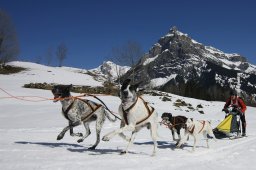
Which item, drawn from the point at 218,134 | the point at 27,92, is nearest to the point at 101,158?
the point at 218,134

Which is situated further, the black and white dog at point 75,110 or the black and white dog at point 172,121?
the black and white dog at point 172,121

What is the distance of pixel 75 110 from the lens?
980cm

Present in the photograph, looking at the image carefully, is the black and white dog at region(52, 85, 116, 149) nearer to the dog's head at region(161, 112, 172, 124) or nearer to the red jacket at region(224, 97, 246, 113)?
Result: the dog's head at region(161, 112, 172, 124)

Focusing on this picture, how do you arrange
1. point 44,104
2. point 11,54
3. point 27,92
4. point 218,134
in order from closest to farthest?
point 218,134 → point 44,104 → point 27,92 → point 11,54

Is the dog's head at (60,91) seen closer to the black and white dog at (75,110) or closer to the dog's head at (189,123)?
the black and white dog at (75,110)

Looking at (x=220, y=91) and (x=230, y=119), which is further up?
(x=220, y=91)

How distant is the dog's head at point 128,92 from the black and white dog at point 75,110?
Result: 190 cm

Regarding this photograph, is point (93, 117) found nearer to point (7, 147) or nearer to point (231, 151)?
point (7, 147)

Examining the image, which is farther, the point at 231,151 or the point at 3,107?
the point at 3,107

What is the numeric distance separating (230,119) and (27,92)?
2192cm

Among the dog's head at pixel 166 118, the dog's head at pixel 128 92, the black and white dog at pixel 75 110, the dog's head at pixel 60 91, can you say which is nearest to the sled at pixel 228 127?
the dog's head at pixel 166 118

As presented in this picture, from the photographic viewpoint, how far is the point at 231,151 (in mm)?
10211

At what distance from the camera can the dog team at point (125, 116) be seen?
8.44 metres

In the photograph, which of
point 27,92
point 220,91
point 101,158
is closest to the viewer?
point 101,158
